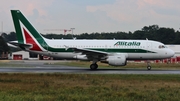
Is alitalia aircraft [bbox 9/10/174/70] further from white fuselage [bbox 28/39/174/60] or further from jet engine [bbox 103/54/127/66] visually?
jet engine [bbox 103/54/127/66]

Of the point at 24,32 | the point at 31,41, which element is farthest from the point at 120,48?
the point at 24,32

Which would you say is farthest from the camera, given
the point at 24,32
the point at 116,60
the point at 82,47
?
the point at 82,47

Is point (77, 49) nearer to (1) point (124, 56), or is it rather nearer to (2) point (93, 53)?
(2) point (93, 53)

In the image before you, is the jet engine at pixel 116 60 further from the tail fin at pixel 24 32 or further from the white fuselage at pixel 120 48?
the tail fin at pixel 24 32

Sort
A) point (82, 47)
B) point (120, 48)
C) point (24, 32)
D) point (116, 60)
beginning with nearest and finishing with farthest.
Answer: point (116, 60) → point (120, 48) → point (24, 32) → point (82, 47)

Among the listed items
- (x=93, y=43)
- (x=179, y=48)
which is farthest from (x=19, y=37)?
(x=179, y=48)

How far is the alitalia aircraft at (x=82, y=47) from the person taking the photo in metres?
39.0

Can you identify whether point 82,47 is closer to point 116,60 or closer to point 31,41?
point 116,60

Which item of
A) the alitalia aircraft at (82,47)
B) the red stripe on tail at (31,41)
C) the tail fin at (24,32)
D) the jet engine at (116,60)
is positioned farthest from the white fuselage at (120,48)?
the jet engine at (116,60)

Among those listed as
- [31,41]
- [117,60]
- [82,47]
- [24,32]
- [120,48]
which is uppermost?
[24,32]

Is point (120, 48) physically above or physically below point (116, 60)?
above

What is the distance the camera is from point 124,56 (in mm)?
38031

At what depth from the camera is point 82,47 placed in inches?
1566

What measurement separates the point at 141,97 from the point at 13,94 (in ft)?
18.0
